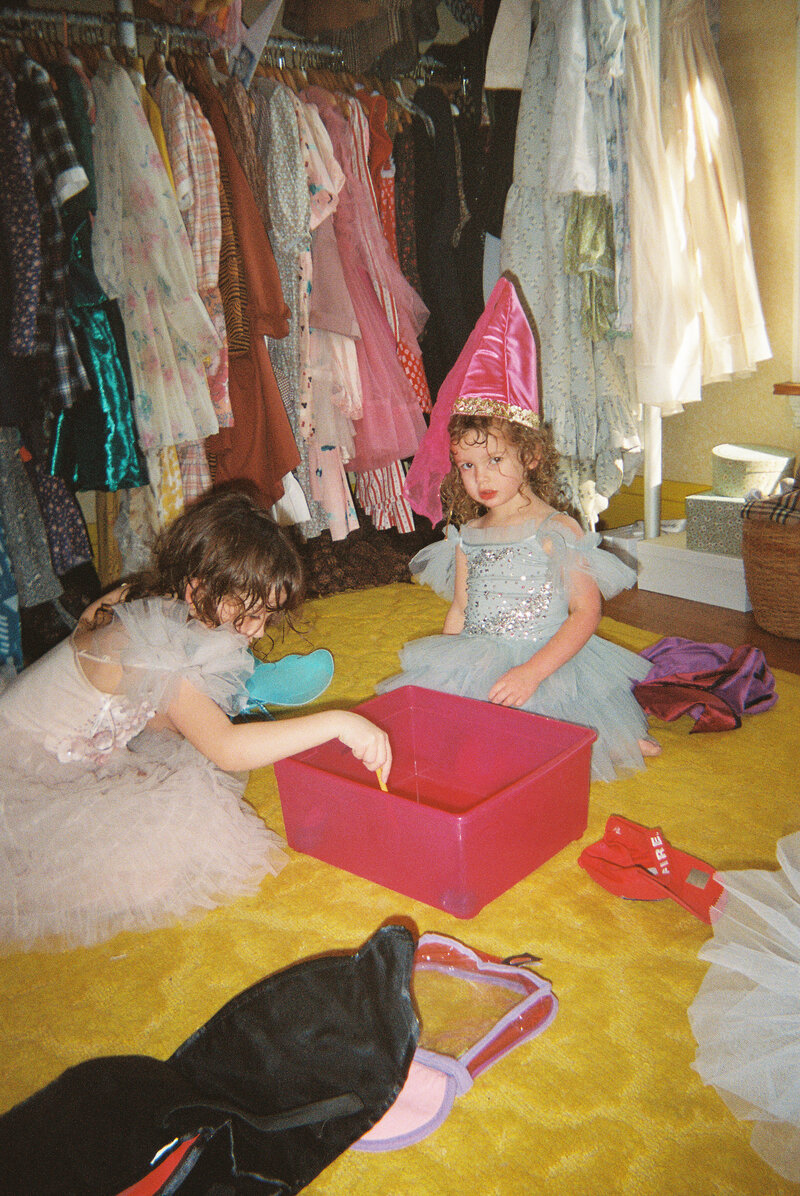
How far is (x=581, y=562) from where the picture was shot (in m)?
1.52

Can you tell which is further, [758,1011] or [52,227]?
[52,227]

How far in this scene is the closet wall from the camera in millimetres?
2393

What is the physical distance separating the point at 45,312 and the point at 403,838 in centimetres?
144

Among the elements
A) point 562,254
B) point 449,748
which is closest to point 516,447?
point 449,748

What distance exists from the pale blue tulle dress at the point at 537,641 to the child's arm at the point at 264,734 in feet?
1.50

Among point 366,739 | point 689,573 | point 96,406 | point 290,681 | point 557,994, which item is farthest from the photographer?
point 689,573

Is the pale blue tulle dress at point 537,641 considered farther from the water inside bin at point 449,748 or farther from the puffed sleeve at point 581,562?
the water inside bin at point 449,748

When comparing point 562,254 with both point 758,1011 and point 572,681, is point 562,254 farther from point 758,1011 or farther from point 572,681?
point 758,1011

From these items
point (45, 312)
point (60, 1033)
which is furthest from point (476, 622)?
point (45, 312)

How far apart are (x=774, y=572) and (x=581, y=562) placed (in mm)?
751

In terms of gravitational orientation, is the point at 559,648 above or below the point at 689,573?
above

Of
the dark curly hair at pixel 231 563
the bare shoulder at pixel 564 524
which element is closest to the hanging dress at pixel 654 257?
the bare shoulder at pixel 564 524

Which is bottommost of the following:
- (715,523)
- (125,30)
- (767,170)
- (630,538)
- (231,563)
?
(630,538)

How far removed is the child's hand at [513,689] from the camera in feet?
4.52
